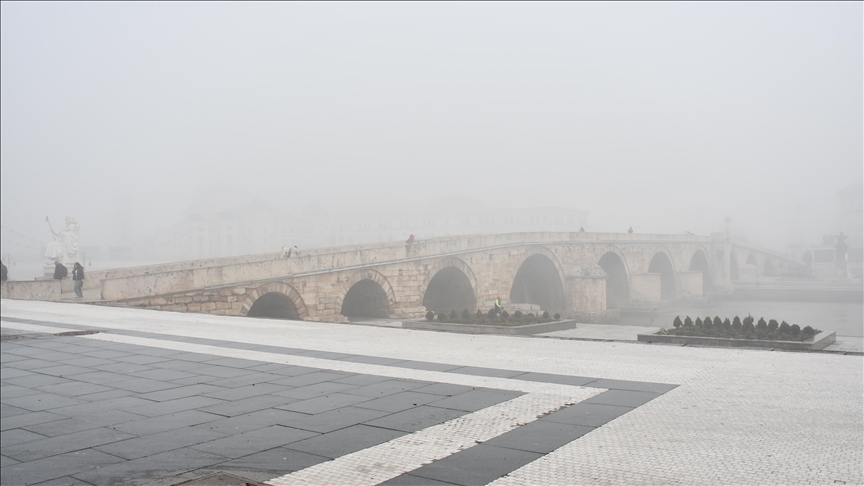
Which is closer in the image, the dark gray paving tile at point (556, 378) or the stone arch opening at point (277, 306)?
the dark gray paving tile at point (556, 378)

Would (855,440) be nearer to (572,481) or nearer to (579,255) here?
(572,481)

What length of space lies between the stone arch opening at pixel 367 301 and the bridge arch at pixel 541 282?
973cm

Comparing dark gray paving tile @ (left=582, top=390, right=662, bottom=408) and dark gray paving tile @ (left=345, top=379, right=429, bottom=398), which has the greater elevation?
dark gray paving tile @ (left=345, top=379, right=429, bottom=398)

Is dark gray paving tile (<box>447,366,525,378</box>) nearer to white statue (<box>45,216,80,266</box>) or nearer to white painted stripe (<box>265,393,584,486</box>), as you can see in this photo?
white painted stripe (<box>265,393,584,486</box>)

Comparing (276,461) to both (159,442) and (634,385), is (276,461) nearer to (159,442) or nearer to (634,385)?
(159,442)

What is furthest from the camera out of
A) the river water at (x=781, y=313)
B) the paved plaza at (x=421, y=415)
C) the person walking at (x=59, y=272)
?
the river water at (x=781, y=313)

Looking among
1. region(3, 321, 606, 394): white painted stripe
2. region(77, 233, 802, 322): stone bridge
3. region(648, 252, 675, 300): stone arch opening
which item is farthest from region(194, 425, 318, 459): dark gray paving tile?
region(648, 252, 675, 300): stone arch opening

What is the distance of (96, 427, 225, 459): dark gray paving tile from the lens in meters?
2.68

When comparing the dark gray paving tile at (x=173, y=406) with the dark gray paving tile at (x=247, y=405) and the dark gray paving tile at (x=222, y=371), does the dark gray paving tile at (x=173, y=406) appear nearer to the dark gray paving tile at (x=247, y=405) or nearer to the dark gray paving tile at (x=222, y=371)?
the dark gray paving tile at (x=247, y=405)

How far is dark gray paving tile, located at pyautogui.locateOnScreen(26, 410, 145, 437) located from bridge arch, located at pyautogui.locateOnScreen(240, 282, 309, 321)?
32.4 ft

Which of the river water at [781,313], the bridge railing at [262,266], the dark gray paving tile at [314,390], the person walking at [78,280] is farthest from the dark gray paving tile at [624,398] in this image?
the river water at [781,313]

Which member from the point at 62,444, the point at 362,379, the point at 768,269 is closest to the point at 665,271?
the point at 768,269

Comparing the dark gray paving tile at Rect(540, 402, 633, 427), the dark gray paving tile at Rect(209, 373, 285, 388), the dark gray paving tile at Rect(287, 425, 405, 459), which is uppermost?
the dark gray paving tile at Rect(209, 373, 285, 388)

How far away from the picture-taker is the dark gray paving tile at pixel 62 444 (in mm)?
2613
